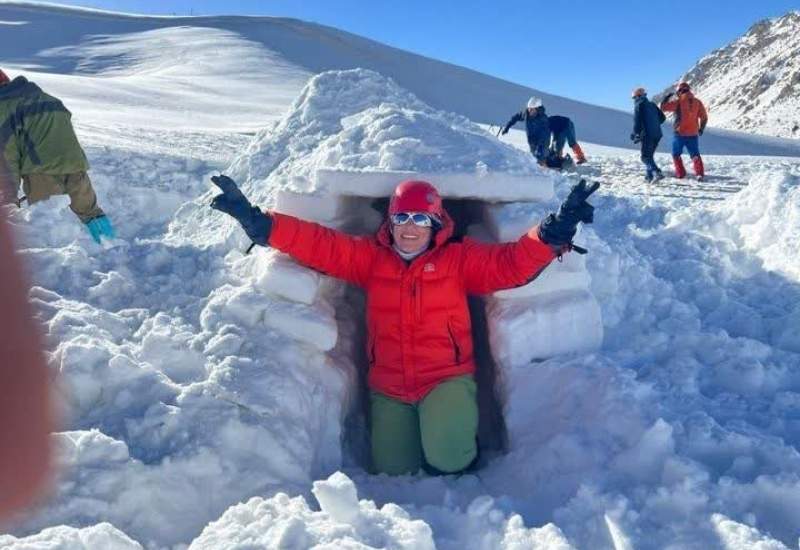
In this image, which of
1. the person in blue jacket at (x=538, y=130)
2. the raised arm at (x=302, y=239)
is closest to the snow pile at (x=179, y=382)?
the raised arm at (x=302, y=239)

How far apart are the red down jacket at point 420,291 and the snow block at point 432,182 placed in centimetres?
26

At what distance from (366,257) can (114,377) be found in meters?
1.21

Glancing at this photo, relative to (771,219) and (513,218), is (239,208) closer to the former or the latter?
(513,218)

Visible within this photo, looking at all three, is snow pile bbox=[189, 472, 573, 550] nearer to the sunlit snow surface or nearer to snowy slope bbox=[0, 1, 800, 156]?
the sunlit snow surface

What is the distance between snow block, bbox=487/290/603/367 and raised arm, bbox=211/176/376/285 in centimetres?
68

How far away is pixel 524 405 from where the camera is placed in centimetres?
315

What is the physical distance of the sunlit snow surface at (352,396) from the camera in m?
2.26

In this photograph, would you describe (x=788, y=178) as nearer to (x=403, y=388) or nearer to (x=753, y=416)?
(x=753, y=416)

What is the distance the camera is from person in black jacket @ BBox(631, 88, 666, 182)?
888 cm

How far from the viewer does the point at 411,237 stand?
10.9 ft

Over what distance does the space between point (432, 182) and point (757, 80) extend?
4275 cm

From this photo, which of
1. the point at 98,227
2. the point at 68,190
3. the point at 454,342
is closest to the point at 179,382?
the point at 454,342

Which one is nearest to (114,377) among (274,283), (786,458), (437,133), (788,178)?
(274,283)

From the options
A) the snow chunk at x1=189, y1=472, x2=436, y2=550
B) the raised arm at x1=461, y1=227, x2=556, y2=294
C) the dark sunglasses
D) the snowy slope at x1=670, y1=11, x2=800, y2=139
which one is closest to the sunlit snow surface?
the snow chunk at x1=189, y1=472, x2=436, y2=550
